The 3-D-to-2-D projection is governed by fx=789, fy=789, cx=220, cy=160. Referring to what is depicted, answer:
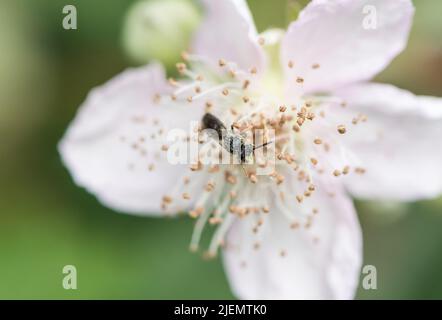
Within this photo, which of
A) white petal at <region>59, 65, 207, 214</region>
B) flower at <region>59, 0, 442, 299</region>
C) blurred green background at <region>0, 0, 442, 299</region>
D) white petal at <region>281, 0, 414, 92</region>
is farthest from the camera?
blurred green background at <region>0, 0, 442, 299</region>

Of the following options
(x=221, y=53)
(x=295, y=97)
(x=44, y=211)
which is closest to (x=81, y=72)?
(x=44, y=211)

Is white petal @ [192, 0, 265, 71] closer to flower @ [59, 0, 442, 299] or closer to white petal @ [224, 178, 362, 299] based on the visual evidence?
flower @ [59, 0, 442, 299]

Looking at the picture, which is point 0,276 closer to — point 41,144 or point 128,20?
point 41,144

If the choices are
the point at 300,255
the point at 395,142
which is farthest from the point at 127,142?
the point at 395,142

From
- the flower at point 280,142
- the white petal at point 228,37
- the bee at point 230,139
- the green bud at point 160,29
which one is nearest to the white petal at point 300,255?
the flower at point 280,142

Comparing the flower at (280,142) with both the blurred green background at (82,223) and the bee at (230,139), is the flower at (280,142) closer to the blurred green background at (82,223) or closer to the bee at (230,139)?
the bee at (230,139)

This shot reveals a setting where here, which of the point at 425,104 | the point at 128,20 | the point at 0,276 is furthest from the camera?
the point at 0,276

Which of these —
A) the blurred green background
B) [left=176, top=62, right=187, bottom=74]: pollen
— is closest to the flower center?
[left=176, top=62, right=187, bottom=74]: pollen
